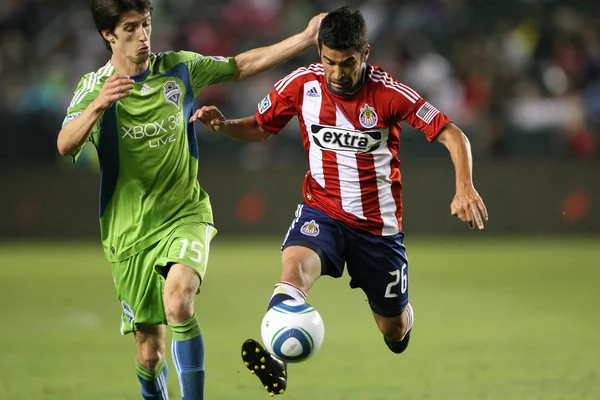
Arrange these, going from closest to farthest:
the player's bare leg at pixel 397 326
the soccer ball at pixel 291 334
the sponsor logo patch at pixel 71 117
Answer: the soccer ball at pixel 291 334
the sponsor logo patch at pixel 71 117
the player's bare leg at pixel 397 326

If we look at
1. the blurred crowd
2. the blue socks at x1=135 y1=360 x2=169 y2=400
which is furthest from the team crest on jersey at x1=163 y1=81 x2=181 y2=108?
the blurred crowd

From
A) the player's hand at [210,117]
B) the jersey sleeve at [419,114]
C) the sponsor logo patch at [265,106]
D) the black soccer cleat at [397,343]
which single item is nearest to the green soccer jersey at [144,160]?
the player's hand at [210,117]

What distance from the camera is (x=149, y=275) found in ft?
18.0

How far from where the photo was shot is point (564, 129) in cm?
1491

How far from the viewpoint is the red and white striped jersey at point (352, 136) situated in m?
5.74

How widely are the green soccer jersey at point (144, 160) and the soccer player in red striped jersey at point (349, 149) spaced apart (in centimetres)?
22

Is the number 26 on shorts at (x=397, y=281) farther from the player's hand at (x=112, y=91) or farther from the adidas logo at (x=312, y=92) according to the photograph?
the player's hand at (x=112, y=91)

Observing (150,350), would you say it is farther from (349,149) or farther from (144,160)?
(349,149)

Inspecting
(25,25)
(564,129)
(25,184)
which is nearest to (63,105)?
(25,184)

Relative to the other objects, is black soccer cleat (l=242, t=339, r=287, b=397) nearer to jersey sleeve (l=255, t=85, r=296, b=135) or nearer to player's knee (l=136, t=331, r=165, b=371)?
player's knee (l=136, t=331, r=165, b=371)

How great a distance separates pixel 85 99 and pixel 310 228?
1.51 meters

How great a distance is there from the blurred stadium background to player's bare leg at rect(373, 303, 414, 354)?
Result: 27cm

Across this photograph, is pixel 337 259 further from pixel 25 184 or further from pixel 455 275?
pixel 25 184

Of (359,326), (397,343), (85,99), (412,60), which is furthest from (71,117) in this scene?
(412,60)
